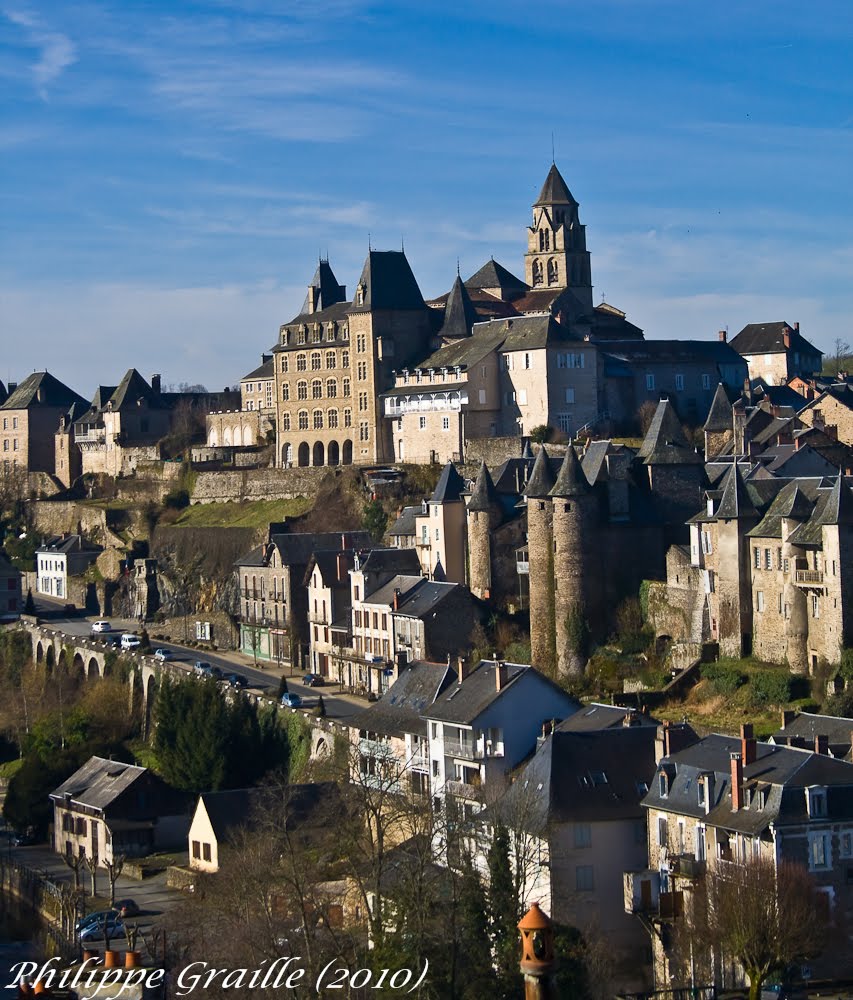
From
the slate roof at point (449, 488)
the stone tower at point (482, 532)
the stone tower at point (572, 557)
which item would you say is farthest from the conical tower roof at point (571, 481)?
the slate roof at point (449, 488)

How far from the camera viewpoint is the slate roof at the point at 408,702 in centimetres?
5284

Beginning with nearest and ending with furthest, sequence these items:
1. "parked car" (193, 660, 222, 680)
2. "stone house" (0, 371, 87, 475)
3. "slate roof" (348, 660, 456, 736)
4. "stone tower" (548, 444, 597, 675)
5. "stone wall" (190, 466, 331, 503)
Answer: "slate roof" (348, 660, 456, 736), "stone tower" (548, 444, 597, 675), "parked car" (193, 660, 222, 680), "stone wall" (190, 466, 331, 503), "stone house" (0, 371, 87, 475)

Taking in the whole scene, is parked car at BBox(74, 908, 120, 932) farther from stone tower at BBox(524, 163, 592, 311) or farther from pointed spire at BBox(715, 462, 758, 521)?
stone tower at BBox(524, 163, 592, 311)

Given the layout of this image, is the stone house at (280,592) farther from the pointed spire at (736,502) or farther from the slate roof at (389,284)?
the pointed spire at (736,502)

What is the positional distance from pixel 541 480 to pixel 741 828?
21.5 metres

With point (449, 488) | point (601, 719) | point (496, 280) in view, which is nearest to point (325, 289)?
point (496, 280)

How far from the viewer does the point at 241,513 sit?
296 feet

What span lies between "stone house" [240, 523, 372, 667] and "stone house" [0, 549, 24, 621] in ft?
64.6

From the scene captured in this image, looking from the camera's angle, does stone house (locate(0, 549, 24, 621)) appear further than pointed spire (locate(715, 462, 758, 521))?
Yes

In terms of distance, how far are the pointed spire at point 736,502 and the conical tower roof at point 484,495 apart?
11.9 meters

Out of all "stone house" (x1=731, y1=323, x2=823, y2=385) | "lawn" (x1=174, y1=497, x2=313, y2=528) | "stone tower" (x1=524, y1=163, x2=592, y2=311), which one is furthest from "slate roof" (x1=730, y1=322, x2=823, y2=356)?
"lawn" (x1=174, y1=497, x2=313, y2=528)

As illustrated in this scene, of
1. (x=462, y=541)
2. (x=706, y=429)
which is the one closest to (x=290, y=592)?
(x=462, y=541)

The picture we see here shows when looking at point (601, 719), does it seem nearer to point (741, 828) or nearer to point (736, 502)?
point (741, 828)

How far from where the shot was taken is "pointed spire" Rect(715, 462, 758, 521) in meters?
53.5
